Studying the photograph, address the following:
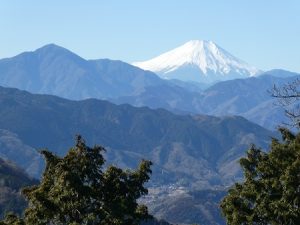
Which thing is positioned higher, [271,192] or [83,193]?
[271,192]

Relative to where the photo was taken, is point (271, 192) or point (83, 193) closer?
point (83, 193)

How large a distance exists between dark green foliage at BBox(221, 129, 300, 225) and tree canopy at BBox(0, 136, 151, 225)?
6.50 metres

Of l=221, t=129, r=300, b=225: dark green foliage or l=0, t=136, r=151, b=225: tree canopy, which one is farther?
l=221, t=129, r=300, b=225: dark green foliage

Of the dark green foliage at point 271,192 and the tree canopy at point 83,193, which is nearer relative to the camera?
the tree canopy at point 83,193

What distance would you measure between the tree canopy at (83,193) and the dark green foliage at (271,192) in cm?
650

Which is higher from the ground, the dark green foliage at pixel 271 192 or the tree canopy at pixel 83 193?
the dark green foliage at pixel 271 192

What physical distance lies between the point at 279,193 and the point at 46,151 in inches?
458

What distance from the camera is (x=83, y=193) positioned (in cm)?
2450

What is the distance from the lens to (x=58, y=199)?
24125 millimetres

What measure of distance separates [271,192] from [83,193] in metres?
11.1

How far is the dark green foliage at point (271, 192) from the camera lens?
2914 cm

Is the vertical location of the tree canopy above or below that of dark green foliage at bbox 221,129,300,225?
below

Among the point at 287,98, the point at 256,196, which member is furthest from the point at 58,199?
the point at 256,196

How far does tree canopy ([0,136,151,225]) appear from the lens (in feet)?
79.9
